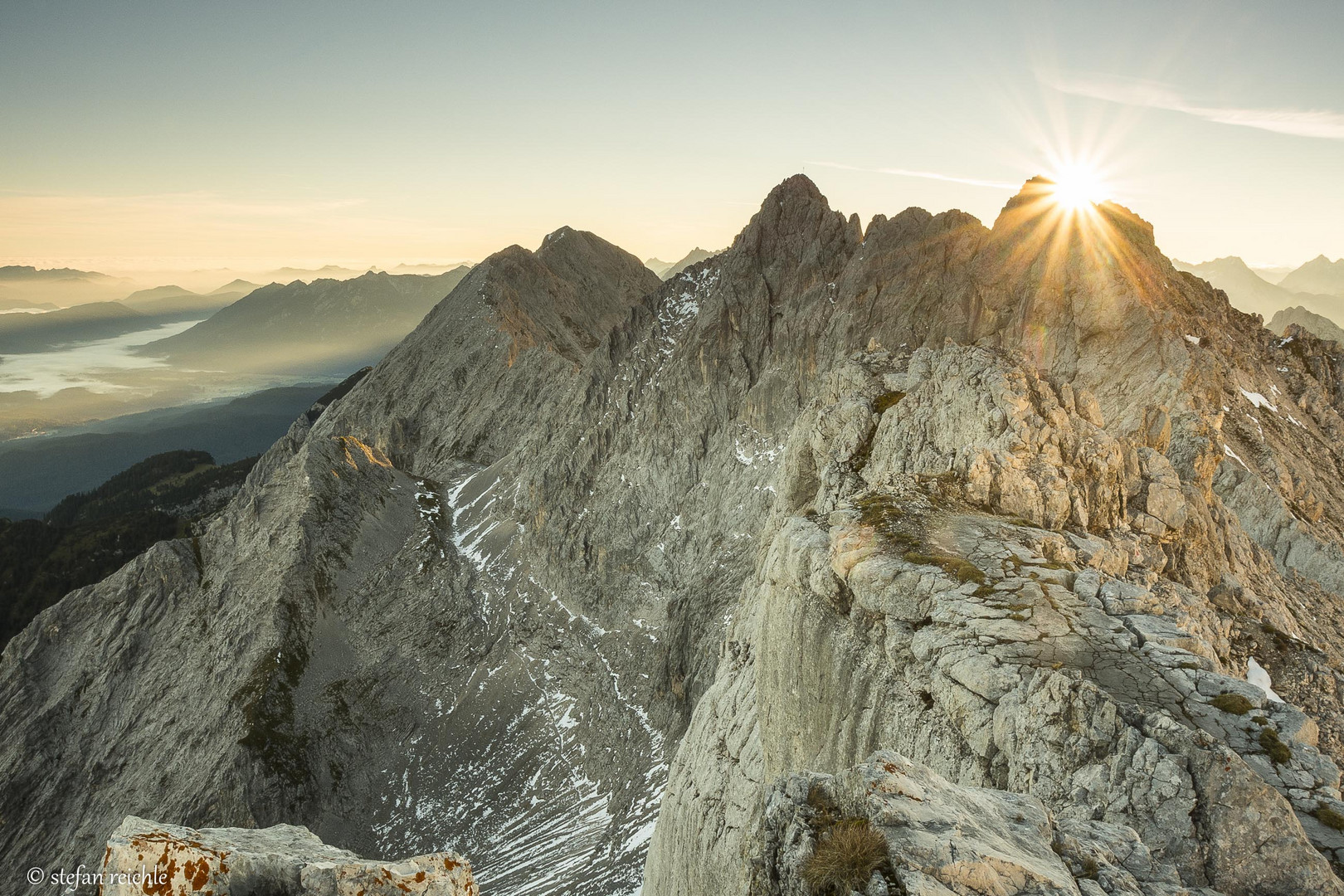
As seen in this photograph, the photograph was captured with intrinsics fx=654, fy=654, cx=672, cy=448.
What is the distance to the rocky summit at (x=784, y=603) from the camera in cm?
1221

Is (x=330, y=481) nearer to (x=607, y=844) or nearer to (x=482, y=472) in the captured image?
(x=482, y=472)

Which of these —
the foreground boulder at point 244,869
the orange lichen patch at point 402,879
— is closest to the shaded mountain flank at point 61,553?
the foreground boulder at point 244,869

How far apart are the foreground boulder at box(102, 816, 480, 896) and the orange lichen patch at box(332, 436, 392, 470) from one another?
367 ft

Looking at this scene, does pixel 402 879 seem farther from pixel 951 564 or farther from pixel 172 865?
pixel 951 564

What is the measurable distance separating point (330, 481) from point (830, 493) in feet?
328

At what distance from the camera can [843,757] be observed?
62.2 ft

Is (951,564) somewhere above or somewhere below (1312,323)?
below

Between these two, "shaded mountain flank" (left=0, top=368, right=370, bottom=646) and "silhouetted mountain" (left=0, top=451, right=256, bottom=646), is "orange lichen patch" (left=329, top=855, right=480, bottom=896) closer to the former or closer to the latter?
"shaded mountain flank" (left=0, top=368, right=370, bottom=646)

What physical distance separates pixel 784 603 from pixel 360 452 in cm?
11305

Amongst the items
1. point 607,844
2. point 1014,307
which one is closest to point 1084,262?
point 1014,307

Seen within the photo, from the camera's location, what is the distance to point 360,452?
388 feet

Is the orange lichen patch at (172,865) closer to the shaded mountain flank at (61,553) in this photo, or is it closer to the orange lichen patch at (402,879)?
the orange lichen patch at (402,879)

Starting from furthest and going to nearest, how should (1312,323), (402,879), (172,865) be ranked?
(1312,323) → (402,879) → (172,865)

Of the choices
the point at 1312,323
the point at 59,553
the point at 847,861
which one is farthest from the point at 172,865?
the point at 1312,323
